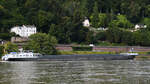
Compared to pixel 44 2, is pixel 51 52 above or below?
below

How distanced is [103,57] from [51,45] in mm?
12031

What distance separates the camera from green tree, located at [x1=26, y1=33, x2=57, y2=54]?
9088 centimetres

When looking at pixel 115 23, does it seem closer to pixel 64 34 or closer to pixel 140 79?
pixel 64 34

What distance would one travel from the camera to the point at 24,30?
363 ft

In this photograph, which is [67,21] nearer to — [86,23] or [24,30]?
[24,30]

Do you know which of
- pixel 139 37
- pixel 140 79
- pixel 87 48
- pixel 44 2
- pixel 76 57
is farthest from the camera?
pixel 44 2

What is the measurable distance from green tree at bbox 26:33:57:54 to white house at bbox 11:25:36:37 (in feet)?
55.7

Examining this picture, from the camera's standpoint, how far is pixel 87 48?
103 m

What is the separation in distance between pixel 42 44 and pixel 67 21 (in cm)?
2148

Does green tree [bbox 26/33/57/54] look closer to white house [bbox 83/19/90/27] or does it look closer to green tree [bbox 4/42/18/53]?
green tree [bbox 4/42/18/53]

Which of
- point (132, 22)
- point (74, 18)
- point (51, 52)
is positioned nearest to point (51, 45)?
point (51, 52)

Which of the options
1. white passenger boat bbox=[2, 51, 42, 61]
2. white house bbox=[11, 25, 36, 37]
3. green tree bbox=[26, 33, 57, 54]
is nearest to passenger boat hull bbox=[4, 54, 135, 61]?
white passenger boat bbox=[2, 51, 42, 61]

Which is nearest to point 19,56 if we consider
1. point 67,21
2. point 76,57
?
point 76,57

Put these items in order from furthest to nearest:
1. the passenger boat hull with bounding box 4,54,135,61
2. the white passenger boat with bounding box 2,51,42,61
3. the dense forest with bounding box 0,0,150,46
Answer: the dense forest with bounding box 0,0,150,46 < the passenger boat hull with bounding box 4,54,135,61 < the white passenger boat with bounding box 2,51,42,61
